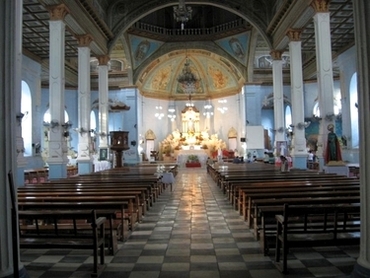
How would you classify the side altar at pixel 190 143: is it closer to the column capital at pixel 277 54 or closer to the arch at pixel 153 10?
the arch at pixel 153 10

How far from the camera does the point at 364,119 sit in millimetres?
3490

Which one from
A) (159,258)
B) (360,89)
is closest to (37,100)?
(159,258)

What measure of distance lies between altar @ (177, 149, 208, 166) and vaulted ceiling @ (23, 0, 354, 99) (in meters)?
5.27

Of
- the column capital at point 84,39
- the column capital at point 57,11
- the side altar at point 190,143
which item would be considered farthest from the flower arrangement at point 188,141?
the column capital at point 57,11

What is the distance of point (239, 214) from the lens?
8.32m

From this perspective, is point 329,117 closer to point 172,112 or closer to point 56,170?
point 56,170

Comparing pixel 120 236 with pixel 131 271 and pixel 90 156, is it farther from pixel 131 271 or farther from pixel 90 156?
pixel 90 156

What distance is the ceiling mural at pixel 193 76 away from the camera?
27797 millimetres

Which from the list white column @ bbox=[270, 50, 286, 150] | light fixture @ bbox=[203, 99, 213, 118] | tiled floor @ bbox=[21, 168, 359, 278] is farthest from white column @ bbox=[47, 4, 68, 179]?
light fixture @ bbox=[203, 99, 213, 118]

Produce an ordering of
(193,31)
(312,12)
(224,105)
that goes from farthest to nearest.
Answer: (224,105) < (193,31) < (312,12)

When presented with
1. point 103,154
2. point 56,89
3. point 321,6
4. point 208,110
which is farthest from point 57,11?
point 208,110

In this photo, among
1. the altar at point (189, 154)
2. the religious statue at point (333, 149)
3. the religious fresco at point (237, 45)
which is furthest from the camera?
the altar at point (189, 154)

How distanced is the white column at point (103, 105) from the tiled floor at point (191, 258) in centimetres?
1307

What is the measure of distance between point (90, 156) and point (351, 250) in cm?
1312
